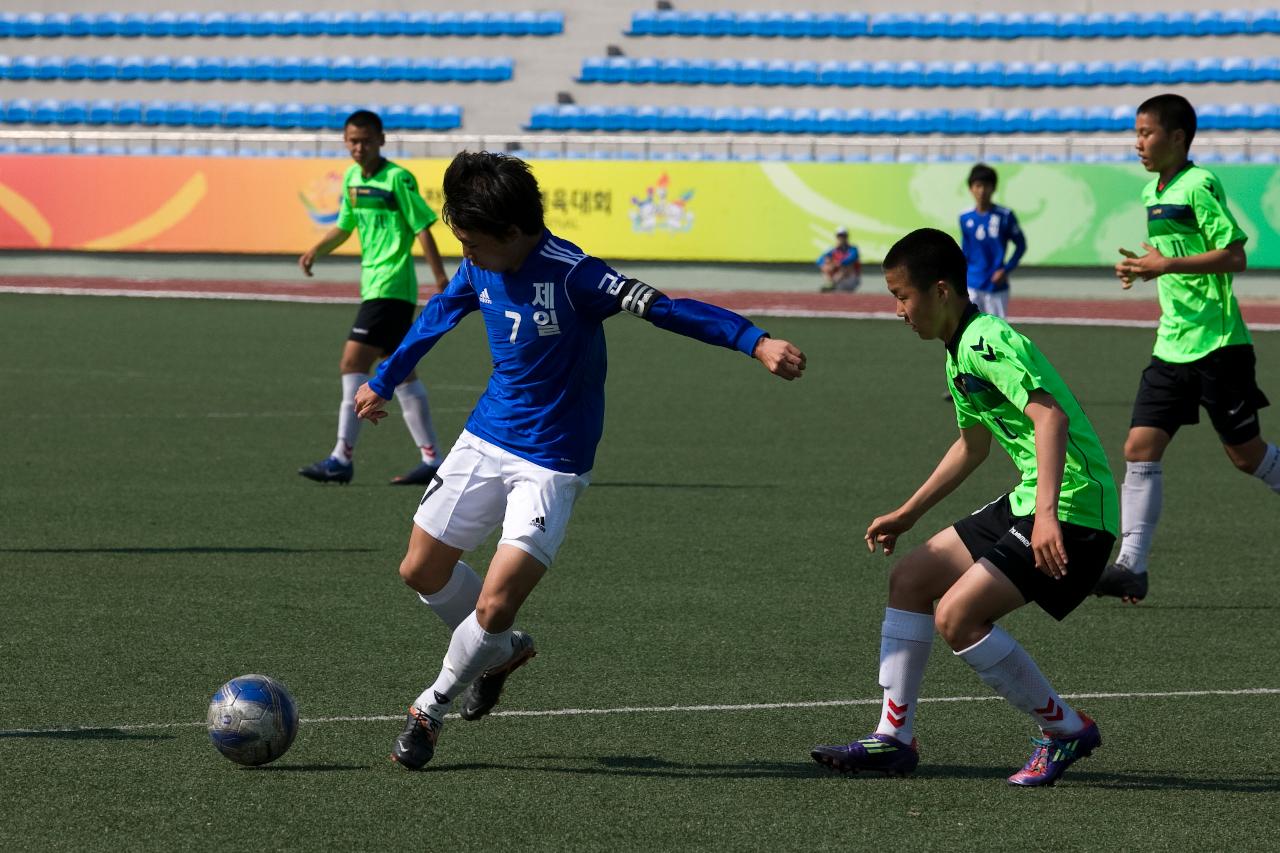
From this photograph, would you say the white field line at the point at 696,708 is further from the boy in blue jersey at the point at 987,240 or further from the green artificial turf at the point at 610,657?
the boy in blue jersey at the point at 987,240

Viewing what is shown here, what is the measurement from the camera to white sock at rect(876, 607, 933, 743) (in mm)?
5680

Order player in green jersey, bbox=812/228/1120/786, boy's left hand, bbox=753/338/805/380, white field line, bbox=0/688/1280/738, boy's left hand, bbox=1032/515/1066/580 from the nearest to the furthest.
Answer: boy's left hand, bbox=1032/515/1066/580 → boy's left hand, bbox=753/338/805/380 → player in green jersey, bbox=812/228/1120/786 → white field line, bbox=0/688/1280/738

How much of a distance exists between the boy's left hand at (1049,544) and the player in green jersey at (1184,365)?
333 cm

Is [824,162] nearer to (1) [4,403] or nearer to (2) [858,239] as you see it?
(2) [858,239]

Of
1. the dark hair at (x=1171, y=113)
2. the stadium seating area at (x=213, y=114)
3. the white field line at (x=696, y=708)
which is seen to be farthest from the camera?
the stadium seating area at (x=213, y=114)

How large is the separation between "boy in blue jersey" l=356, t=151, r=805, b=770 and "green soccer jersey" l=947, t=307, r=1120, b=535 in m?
0.58

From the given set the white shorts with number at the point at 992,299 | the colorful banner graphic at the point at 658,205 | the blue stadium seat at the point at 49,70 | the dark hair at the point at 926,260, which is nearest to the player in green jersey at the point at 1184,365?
the dark hair at the point at 926,260

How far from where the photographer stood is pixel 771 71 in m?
36.3

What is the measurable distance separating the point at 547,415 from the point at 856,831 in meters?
1.59

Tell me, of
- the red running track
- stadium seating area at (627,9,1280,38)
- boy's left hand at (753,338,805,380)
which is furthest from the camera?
stadium seating area at (627,9,1280,38)

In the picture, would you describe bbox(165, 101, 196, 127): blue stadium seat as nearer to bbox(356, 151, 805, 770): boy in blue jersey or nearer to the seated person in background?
the seated person in background

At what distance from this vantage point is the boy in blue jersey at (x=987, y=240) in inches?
720

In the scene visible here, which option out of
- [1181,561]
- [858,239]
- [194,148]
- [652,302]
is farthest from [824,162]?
[652,302]

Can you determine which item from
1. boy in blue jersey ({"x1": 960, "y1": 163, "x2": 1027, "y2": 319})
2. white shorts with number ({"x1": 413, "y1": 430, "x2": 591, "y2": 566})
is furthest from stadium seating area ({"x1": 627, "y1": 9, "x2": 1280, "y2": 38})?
white shorts with number ({"x1": 413, "y1": 430, "x2": 591, "y2": 566})
